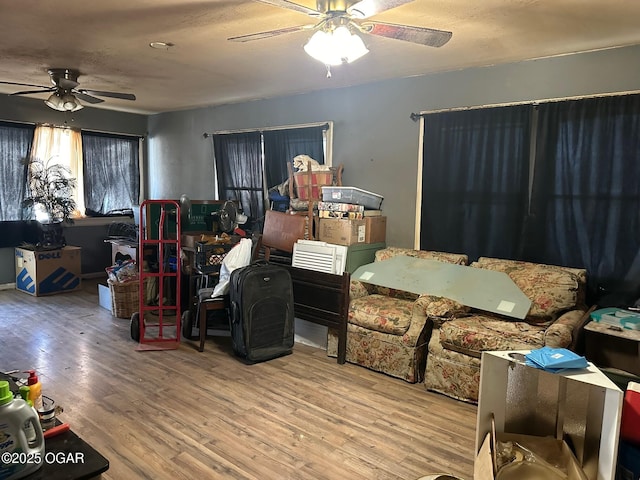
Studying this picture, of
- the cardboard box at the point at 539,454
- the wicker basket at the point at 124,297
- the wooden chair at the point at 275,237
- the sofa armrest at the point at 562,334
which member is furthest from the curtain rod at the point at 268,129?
the cardboard box at the point at 539,454

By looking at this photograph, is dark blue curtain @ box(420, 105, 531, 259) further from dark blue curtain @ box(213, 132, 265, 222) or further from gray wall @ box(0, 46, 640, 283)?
dark blue curtain @ box(213, 132, 265, 222)

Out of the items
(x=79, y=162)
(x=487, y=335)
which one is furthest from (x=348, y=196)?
(x=79, y=162)

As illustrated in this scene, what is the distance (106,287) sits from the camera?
16.8 ft

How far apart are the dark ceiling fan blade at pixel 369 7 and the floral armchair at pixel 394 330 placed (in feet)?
6.69

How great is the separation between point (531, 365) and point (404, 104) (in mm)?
3063

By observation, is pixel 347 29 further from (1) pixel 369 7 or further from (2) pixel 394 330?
(2) pixel 394 330

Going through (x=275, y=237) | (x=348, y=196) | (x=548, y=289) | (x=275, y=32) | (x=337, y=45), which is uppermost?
(x=275, y=32)

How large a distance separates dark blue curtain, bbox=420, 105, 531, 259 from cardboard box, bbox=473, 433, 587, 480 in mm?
2057

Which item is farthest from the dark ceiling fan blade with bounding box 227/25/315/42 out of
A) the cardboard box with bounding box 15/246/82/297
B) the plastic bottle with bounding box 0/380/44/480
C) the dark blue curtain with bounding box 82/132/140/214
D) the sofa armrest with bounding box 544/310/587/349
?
the dark blue curtain with bounding box 82/132/140/214

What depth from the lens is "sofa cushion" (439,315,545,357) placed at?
291 cm

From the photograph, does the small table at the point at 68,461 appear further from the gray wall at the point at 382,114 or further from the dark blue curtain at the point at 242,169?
the dark blue curtain at the point at 242,169

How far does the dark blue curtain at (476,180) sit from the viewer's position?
3.64 m

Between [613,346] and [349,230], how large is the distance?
2.08 metres

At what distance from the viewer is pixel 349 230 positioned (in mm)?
4012
